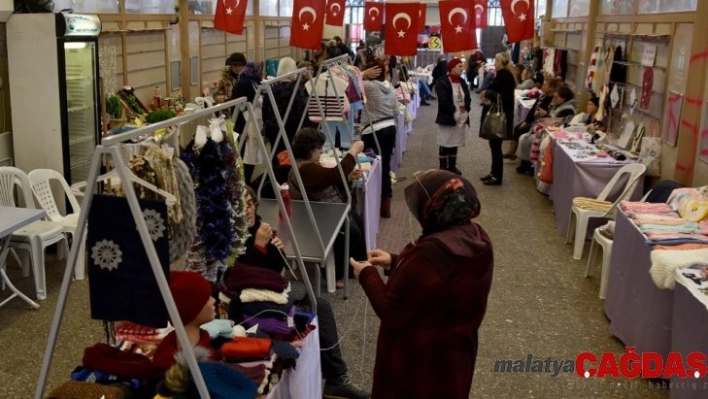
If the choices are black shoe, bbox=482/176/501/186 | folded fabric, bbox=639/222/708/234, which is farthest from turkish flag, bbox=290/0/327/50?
folded fabric, bbox=639/222/708/234

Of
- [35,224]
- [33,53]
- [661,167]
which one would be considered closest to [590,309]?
[661,167]

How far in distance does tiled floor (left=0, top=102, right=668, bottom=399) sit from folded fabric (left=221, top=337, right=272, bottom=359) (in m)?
1.49

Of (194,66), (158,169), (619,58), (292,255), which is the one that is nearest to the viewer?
(158,169)

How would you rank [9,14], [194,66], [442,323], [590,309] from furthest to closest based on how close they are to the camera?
[194,66]
[9,14]
[590,309]
[442,323]

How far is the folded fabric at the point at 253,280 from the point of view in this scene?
8.45 ft

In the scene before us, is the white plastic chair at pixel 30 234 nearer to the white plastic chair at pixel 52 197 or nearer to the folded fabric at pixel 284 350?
the white plastic chair at pixel 52 197

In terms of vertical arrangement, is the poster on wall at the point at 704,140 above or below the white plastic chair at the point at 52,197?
above

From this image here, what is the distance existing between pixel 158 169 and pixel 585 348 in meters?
3.04

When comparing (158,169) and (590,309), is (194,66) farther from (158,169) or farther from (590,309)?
(158,169)

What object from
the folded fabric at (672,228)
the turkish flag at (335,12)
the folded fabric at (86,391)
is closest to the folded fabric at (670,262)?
the folded fabric at (672,228)

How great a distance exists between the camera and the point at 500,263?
5.54 m

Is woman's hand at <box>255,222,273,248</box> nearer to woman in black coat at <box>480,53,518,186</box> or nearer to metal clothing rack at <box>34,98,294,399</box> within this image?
metal clothing rack at <box>34,98,294,399</box>

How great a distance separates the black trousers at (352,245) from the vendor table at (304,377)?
1966 mm

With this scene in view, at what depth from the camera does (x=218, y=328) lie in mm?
2275
